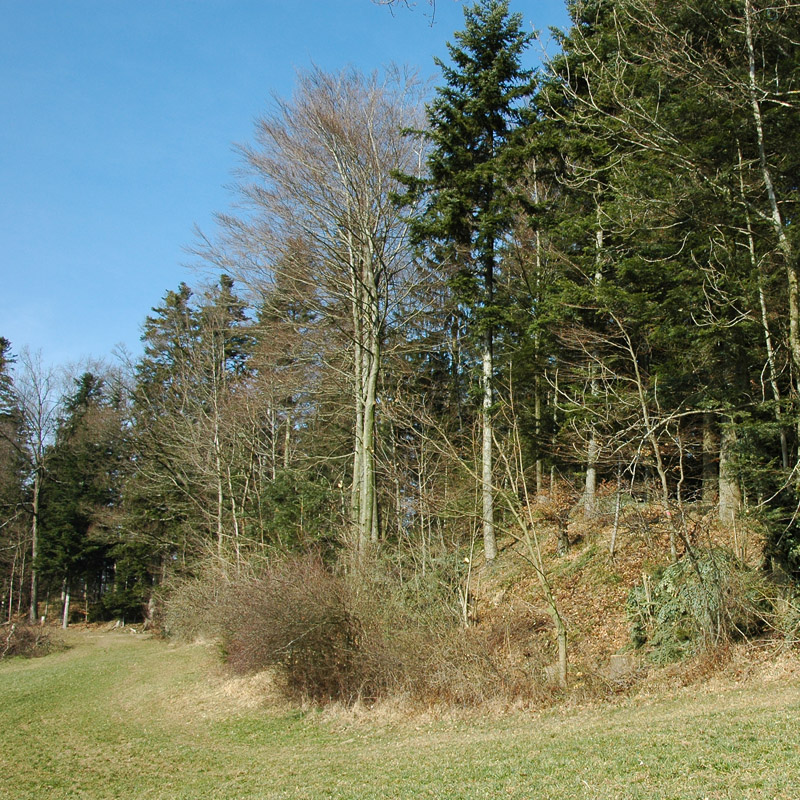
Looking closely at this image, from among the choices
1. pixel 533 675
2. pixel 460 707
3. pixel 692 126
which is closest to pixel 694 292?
pixel 692 126

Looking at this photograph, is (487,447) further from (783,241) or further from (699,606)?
(783,241)

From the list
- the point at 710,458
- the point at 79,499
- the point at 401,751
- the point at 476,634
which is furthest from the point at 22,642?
the point at 710,458

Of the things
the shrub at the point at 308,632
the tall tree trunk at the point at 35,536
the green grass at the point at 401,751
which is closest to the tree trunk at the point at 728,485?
the green grass at the point at 401,751

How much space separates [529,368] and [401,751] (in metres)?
11.2

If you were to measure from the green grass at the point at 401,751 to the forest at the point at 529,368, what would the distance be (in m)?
1.38

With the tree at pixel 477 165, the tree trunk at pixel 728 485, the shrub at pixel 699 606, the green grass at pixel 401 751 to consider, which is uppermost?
the tree at pixel 477 165

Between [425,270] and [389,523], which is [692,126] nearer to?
[425,270]

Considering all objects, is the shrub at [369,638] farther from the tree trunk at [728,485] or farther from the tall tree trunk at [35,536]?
the tall tree trunk at [35,536]

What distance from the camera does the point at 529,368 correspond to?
18172 mm

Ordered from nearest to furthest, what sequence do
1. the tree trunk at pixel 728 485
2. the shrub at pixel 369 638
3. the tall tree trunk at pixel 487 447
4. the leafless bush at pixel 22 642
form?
1. the shrub at pixel 369 638
2. the tree trunk at pixel 728 485
3. the tall tree trunk at pixel 487 447
4. the leafless bush at pixel 22 642

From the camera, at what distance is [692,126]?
37.4 ft

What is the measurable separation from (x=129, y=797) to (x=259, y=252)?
1256 centimetres

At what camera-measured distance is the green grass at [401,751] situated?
6188 mm

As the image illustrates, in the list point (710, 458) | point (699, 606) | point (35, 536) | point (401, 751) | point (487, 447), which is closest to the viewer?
point (401, 751)
